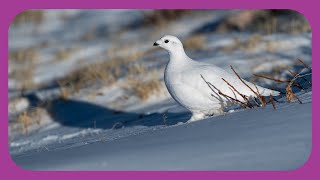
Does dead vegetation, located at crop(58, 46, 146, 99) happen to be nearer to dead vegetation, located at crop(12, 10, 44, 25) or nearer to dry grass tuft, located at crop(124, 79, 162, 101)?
dry grass tuft, located at crop(124, 79, 162, 101)

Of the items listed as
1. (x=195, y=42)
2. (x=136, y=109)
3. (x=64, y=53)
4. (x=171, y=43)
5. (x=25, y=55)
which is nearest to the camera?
(x=171, y=43)

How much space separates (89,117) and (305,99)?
12.1 feet

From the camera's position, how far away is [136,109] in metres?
8.44

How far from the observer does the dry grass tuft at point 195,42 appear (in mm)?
10102

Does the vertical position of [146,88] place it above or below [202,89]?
above

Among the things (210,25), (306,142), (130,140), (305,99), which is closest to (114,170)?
(130,140)

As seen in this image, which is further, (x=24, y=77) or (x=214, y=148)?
(x=24, y=77)

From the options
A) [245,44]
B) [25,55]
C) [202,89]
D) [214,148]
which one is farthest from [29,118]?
[214,148]

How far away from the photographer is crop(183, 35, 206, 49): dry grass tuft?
1010cm

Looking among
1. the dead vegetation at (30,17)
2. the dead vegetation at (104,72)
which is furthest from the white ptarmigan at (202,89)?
the dead vegetation at (30,17)

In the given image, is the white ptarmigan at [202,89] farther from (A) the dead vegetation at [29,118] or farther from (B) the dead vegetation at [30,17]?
(B) the dead vegetation at [30,17]

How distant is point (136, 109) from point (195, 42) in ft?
6.63

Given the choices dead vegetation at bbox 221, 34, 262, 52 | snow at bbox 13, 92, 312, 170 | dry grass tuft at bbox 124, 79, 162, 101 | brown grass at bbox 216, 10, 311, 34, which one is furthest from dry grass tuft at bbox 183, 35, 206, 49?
snow at bbox 13, 92, 312, 170

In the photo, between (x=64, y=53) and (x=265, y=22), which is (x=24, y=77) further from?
(x=265, y=22)
